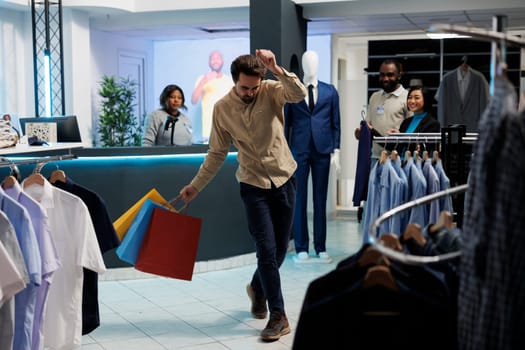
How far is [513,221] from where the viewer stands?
57.9 inches

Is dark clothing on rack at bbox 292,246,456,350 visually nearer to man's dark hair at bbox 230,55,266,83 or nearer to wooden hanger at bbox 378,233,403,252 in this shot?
wooden hanger at bbox 378,233,403,252

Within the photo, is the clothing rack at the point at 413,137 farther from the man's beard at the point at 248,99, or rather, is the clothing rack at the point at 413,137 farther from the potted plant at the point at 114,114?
the potted plant at the point at 114,114

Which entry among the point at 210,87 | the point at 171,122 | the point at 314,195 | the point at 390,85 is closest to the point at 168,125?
the point at 171,122

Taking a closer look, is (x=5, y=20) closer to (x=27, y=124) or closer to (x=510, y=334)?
(x=27, y=124)

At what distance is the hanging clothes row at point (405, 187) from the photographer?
13.4 ft

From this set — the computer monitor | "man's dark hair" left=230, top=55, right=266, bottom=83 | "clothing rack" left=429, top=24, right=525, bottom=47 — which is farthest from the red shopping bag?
"clothing rack" left=429, top=24, right=525, bottom=47

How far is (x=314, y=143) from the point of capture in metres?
6.97

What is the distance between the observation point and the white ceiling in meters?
7.82

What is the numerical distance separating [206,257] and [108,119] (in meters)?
3.60

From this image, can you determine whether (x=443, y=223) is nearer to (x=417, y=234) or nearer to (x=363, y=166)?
(x=417, y=234)

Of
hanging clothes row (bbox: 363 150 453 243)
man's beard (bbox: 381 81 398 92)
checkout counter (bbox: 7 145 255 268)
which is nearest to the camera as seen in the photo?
hanging clothes row (bbox: 363 150 453 243)

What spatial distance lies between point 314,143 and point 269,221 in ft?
8.72

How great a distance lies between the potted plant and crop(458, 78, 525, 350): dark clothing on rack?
27.2 feet

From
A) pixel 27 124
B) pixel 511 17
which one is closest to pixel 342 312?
pixel 27 124
